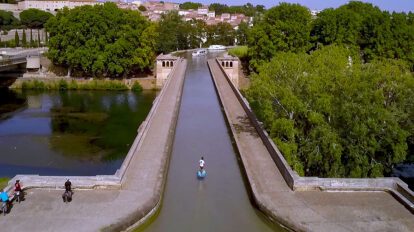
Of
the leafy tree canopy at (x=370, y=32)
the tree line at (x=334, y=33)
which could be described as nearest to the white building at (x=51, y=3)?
the tree line at (x=334, y=33)

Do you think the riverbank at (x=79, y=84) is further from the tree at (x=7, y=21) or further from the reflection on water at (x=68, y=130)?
the tree at (x=7, y=21)

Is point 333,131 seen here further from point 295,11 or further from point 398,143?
point 295,11

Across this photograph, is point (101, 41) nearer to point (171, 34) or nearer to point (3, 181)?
point (171, 34)

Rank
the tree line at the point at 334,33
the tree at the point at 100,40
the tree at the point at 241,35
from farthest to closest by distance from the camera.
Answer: the tree at the point at 241,35, the tree at the point at 100,40, the tree line at the point at 334,33

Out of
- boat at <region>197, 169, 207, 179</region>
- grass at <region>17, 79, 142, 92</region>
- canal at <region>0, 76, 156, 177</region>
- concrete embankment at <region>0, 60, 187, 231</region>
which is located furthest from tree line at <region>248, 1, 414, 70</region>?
concrete embankment at <region>0, 60, 187, 231</region>

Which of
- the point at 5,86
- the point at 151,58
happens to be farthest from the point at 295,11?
the point at 5,86

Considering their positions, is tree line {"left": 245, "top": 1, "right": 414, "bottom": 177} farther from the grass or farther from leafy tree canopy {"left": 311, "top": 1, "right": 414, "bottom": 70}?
the grass
